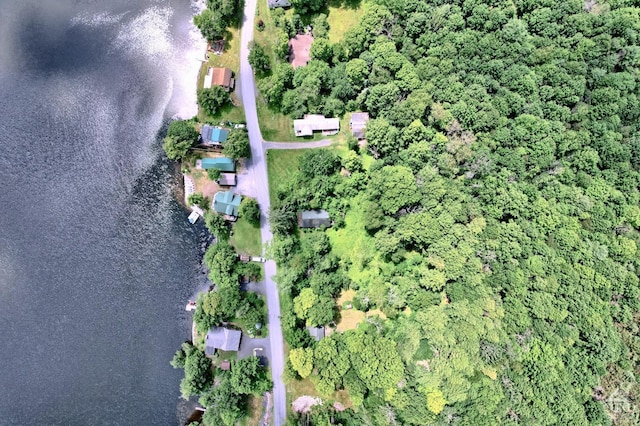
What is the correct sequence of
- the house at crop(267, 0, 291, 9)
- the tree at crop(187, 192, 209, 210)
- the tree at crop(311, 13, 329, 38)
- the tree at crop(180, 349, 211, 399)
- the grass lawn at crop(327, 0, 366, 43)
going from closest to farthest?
the tree at crop(180, 349, 211, 399)
the tree at crop(187, 192, 209, 210)
the tree at crop(311, 13, 329, 38)
the house at crop(267, 0, 291, 9)
the grass lawn at crop(327, 0, 366, 43)

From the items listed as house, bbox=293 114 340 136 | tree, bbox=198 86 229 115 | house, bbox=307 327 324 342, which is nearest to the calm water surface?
tree, bbox=198 86 229 115

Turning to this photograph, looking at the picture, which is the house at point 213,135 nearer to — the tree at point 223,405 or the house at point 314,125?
the house at point 314,125

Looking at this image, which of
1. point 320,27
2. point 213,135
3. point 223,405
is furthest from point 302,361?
point 320,27

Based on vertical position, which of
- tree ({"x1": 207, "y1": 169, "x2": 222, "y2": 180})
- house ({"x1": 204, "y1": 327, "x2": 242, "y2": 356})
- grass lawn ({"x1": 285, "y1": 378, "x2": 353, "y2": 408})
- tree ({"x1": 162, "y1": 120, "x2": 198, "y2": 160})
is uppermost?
tree ({"x1": 162, "y1": 120, "x2": 198, "y2": 160})

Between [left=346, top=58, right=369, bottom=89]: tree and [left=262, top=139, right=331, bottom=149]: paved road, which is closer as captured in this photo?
[left=346, top=58, right=369, bottom=89]: tree

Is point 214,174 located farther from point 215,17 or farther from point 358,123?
point 215,17

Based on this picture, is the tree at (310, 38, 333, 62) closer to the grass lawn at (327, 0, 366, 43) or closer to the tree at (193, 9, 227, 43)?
the grass lawn at (327, 0, 366, 43)

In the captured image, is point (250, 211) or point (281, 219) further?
point (250, 211)

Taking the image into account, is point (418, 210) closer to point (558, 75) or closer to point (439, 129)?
point (439, 129)
